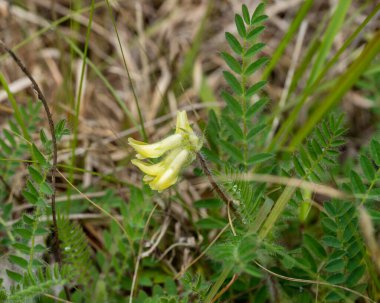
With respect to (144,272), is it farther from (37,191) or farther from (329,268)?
(329,268)

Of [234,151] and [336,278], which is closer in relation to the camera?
[336,278]

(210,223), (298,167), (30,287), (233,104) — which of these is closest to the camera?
(30,287)

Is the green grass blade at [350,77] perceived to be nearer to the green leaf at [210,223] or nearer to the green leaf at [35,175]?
the green leaf at [210,223]

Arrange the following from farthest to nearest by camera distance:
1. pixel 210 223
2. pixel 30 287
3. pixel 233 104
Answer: pixel 210 223 < pixel 233 104 < pixel 30 287

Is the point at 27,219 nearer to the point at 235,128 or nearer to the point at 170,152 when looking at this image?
the point at 170,152

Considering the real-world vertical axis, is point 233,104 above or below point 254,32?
below

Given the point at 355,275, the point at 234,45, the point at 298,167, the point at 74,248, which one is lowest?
the point at 355,275

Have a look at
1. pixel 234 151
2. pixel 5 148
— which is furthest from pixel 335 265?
pixel 5 148

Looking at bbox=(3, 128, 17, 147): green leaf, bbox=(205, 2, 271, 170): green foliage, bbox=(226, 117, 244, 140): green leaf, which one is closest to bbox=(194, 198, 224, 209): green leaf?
bbox=(205, 2, 271, 170): green foliage

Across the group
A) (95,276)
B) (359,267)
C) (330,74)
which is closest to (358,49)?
(330,74)
